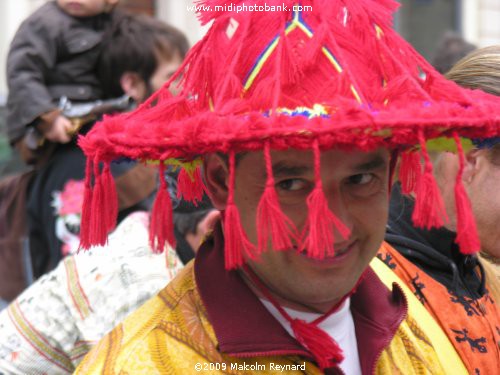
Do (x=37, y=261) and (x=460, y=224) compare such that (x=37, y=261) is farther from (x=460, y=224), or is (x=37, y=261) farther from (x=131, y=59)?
(x=460, y=224)

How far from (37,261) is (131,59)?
3.14ft

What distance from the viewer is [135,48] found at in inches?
140

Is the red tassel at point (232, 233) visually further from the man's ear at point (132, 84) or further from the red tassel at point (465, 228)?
the man's ear at point (132, 84)

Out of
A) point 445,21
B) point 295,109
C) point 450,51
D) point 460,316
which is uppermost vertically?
point 295,109

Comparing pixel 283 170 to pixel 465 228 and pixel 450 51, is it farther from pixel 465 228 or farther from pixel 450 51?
pixel 450 51

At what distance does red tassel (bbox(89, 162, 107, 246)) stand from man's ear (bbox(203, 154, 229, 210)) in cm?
25

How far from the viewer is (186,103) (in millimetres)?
1753

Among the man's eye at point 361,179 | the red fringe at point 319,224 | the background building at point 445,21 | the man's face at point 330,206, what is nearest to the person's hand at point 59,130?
the man's face at point 330,206

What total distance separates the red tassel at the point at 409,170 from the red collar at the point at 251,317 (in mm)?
299

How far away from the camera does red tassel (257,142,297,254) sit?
1520mm

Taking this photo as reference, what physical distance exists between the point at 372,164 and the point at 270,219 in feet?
1.09

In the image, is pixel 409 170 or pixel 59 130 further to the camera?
pixel 59 130

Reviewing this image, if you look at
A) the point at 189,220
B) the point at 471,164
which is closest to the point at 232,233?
the point at 471,164

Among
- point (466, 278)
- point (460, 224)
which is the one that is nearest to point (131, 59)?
point (466, 278)
